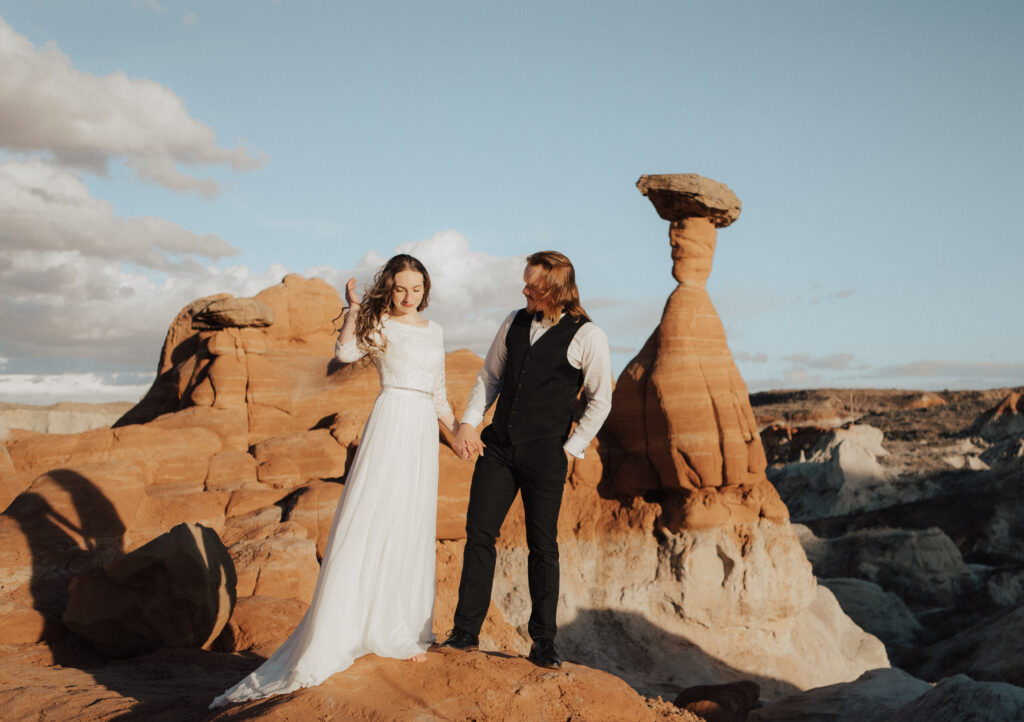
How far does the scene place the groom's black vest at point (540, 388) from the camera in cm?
440

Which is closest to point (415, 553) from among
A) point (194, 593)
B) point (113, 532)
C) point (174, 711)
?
point (174, 711)

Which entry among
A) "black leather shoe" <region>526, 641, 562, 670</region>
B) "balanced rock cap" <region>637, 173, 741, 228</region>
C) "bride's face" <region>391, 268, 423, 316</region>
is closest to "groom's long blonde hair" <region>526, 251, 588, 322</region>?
"bride's face" <region>391, 268, 423, 316</region>

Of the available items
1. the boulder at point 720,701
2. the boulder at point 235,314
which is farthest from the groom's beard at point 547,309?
the boulder at point 235,314

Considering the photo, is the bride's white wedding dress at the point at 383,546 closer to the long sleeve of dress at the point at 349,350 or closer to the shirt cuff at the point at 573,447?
the long sleeve of dress at the point at 349,350

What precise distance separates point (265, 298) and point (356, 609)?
12998mm

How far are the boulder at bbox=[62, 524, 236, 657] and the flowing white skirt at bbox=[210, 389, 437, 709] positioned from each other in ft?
8.84

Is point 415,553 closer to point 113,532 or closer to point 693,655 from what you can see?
point 113,532

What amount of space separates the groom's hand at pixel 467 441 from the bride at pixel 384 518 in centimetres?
21

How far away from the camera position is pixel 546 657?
4309 millimetres

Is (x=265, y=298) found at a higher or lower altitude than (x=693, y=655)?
higher

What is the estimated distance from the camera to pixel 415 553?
14.3 ft

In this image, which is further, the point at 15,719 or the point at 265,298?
the point at 265,298

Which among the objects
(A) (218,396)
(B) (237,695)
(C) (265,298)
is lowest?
(B) (237,695)

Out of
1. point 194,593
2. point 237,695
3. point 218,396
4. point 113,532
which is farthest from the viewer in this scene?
point 218,396
